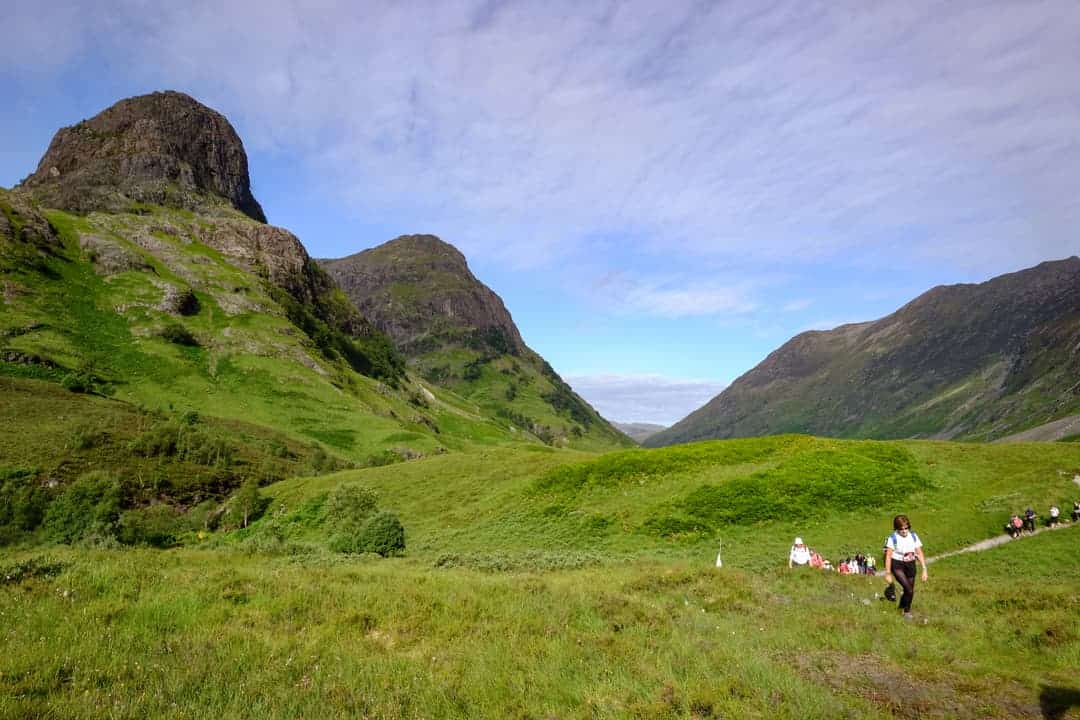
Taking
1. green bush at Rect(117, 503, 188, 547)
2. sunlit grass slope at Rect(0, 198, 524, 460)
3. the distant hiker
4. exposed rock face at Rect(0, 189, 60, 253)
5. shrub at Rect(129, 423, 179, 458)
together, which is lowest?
green bush at Rect(117, 503, 188, 547)

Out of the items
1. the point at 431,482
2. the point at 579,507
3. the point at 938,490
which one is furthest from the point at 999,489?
the point at 431,482

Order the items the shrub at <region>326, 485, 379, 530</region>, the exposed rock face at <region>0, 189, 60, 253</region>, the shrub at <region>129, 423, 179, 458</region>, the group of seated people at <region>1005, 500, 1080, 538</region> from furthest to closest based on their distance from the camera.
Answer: the exposed rock face at <region>0, 189, 60, 253</region> < the shrub at <region>129, 423, 179, 458</region> < the shrub at <region>326, 485, 379, 530</region> < the group of seated people at <region>1005, 500, 1080, 538</region>

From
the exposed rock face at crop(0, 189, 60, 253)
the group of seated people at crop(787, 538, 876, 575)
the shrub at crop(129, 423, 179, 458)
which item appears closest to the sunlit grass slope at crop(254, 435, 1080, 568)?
the group of seated people at crop(787, 538, 876, 575)

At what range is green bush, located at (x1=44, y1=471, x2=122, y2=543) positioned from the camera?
4194 cm

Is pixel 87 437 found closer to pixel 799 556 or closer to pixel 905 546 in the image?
pixel 799 556

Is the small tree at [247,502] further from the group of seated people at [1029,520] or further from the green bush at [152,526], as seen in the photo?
the group of seated people at [1029,520]

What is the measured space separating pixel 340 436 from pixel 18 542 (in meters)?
58.7

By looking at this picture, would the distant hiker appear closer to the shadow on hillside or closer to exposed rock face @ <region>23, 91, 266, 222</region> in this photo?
the shadow on hillside

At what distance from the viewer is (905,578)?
Answer: 47.8 ft

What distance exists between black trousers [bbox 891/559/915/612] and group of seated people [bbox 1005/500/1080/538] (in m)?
20.7

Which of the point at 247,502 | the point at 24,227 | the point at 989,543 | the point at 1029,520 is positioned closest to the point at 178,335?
the point at 24,227

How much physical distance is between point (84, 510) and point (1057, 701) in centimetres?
6058

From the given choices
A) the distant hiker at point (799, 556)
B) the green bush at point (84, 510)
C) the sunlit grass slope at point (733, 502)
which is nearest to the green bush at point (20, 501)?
the green bush at point (84, 510)

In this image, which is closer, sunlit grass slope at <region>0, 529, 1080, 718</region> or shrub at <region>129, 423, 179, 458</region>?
sunlit grass slope at <region>0, 529, 1080, 718</region>
